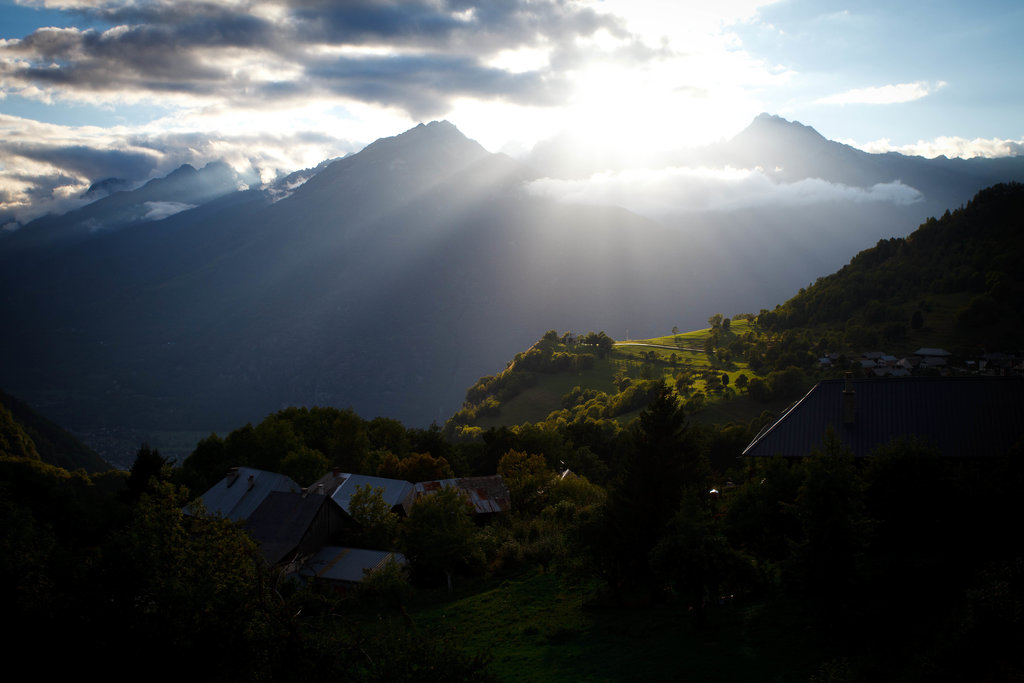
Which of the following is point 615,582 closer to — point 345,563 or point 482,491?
point 345,563

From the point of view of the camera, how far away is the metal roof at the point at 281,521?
3762cm

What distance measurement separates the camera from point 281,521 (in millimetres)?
39656

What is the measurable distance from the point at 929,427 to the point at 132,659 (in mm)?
34344

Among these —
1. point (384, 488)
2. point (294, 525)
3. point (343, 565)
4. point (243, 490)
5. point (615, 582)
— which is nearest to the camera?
point (615, 582)

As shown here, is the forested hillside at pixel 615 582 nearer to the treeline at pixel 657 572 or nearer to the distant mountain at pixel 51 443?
the treeline at pixel 657 572

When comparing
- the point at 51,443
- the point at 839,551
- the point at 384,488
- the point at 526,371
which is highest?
the point at 839,551

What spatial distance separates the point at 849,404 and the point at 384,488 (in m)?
31.2

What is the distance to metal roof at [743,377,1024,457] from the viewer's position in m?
30.4

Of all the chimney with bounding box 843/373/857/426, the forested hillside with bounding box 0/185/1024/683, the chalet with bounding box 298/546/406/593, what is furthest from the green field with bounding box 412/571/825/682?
the chimney with bounding box 843/373/857/426

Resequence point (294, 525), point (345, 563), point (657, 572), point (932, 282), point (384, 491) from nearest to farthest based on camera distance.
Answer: point (657, 572) < point (345, 563) < point (294, 525) < point (384, 491) < point (932, 282)

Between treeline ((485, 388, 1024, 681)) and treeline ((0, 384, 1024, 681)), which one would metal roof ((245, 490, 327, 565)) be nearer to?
treeline ((0, 384, 1024, 681))

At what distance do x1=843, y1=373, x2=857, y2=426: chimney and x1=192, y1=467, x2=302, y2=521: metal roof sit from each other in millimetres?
38299

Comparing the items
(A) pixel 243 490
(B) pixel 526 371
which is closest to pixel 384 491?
(A) pixel 243 490

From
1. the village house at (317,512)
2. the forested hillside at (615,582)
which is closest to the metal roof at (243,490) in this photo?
the village house at (317,512)
